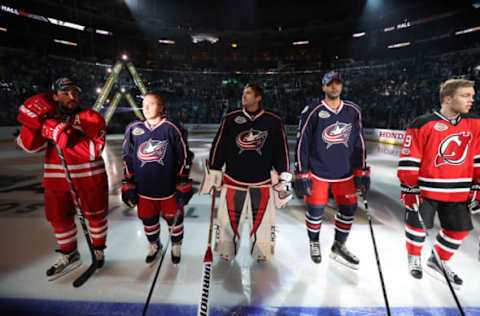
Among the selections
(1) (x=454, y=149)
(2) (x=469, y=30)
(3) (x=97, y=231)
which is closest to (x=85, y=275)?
(3) (x=97, y=231)

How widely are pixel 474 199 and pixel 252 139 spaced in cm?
195

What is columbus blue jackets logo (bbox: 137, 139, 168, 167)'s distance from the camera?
2.09m

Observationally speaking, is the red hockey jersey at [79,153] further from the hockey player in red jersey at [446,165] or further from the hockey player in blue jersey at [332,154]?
the hockey player in red jersey at [446,165]

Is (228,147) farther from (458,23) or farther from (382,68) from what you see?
(382,68)

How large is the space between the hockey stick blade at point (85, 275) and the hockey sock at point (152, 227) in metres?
0.55

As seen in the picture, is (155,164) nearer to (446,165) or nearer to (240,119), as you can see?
(240,119)

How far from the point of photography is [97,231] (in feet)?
7.22

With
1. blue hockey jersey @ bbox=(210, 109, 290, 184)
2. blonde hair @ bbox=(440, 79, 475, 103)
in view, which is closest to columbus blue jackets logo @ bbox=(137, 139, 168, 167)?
blue hockey jersey @ bbox=(210, 109, 290, 184)

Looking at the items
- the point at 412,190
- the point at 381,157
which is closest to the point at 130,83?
the point at 381,157

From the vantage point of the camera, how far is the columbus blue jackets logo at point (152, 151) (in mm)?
2094

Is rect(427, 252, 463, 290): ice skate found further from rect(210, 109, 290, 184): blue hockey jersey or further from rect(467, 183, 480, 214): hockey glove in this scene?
rect(210, 109, 290, 184): blue hockey jersey

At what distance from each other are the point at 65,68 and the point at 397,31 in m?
25.5

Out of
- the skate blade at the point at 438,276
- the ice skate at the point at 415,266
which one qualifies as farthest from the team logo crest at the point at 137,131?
the skate blade at the point at 438,276

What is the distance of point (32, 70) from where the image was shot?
15.8 m
